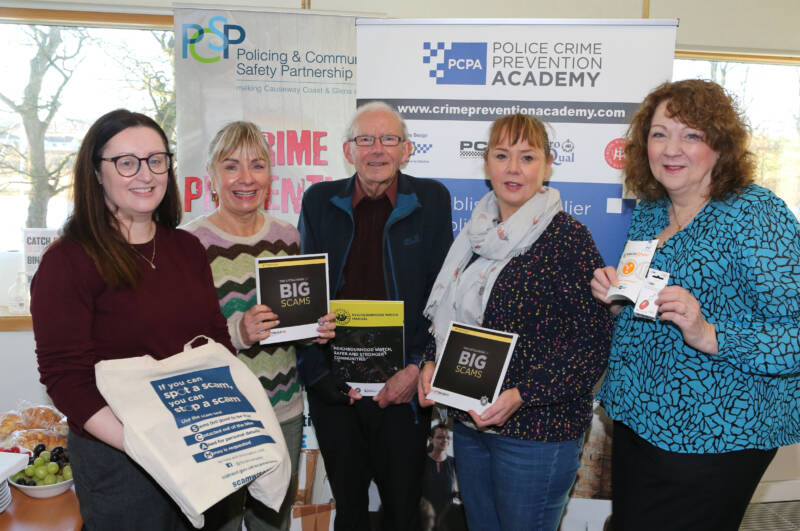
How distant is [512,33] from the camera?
317 centimetres

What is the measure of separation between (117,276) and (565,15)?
12.4 ft

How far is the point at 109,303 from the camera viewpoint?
1.64 m

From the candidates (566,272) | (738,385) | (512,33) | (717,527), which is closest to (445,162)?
(512,33)

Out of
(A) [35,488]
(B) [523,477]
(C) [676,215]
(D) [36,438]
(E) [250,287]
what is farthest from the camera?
(D) [36,438]

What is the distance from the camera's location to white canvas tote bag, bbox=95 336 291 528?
1.43 metres

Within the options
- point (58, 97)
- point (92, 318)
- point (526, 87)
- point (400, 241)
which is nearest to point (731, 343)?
point (400, 241)

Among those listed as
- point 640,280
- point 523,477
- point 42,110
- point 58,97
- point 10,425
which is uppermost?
point 58,97

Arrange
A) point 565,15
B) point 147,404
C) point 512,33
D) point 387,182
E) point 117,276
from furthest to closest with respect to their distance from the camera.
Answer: point 565,15
point 512,33
point 387,182
point 117,276
point 147,404

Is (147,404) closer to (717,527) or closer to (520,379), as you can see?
(520,379)

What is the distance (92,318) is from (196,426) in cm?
47

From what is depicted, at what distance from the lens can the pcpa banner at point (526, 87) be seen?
3.16 metres

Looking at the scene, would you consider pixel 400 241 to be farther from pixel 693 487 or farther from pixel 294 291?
pixel 693 487

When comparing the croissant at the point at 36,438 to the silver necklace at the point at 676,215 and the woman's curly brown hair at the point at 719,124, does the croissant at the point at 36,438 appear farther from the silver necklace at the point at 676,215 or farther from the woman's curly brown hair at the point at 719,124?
the woman's curly brown hair at the point at 719,124

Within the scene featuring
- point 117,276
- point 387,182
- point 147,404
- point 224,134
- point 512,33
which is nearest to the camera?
point 147,404
